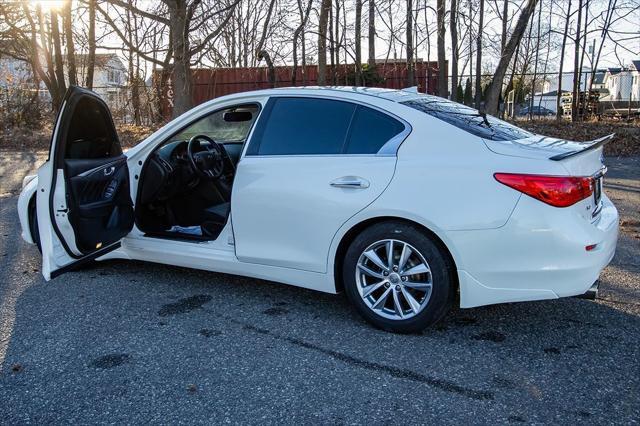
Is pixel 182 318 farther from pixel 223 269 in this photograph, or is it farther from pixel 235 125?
pixel 235 125

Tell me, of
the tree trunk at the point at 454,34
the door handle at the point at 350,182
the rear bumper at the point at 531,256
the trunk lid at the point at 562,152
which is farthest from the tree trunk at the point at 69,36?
the rear bumper at the point at 531,256

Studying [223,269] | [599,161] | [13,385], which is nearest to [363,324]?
[223,269]

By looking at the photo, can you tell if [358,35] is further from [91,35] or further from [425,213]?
[425,213]

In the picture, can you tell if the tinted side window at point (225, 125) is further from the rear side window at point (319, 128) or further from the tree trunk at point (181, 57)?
the tree trunk at point (181, 57)

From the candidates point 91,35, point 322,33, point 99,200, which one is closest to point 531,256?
point 99,200

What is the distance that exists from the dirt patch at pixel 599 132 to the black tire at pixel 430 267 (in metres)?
11.4

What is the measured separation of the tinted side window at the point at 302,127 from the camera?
3906mm

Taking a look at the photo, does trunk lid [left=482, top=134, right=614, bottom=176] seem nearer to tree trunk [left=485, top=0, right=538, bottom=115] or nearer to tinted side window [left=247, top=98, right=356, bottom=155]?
tinted side window [left=247, top=98, right=356, bottom=155]

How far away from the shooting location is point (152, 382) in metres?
3.15

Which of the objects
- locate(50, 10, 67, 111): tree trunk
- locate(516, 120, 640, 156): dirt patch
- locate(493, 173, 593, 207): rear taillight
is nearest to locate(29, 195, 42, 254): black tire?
locate(493, 173, 593, 207): rear taillight

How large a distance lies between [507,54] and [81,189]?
12.0 metres

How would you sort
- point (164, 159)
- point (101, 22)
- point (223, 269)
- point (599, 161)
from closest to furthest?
point (599, 161) < point (223, 269) < point (164, 159) < point (101, 22)

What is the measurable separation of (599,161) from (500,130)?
664 mm

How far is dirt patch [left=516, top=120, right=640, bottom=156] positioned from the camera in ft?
43.9
